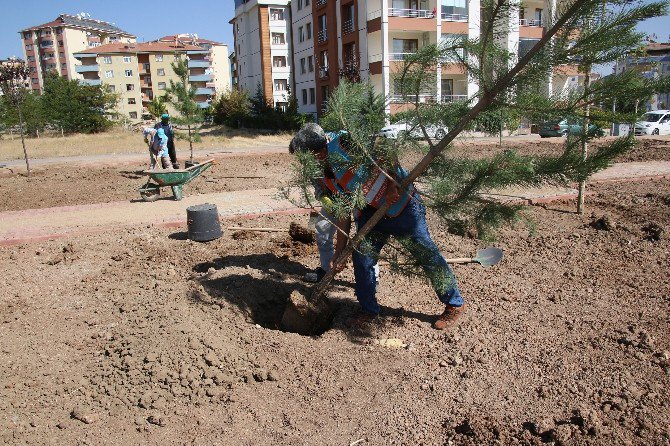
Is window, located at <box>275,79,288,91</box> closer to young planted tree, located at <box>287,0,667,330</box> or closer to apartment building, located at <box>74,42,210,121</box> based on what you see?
apartment building, located at <box>74,42,210,121</box>

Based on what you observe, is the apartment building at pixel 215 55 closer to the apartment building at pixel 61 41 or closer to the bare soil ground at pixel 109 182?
the apartment building at pixel 61 41

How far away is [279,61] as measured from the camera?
145 ft

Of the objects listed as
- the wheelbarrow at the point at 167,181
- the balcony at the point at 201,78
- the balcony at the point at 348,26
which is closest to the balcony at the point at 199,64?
the balcony at the point at 201,78

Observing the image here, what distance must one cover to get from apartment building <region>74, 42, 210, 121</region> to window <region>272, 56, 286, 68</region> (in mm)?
28180

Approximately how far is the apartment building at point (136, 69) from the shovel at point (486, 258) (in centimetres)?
6904

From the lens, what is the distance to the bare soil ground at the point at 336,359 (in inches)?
106

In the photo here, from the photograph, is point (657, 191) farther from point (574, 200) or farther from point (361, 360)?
point (361, 360)

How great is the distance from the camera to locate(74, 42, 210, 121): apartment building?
7050 centimetres

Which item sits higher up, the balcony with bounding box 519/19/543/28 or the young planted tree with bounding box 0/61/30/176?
the young planted tree with bounding box 0/61/30/176


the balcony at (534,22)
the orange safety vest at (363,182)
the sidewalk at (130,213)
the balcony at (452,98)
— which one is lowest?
the sidewalk at (130,213)

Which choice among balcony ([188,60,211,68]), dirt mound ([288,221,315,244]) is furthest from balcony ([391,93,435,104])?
balcony ([188,60,211,68])

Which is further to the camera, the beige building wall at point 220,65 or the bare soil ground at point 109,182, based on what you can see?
the beige building wall at point 220,65

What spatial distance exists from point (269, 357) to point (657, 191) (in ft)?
25.1

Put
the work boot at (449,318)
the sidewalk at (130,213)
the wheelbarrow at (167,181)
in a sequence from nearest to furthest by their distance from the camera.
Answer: the work boot at (449,318), the sidewalk at (130,213), the wheelbarrow at (167,181)
